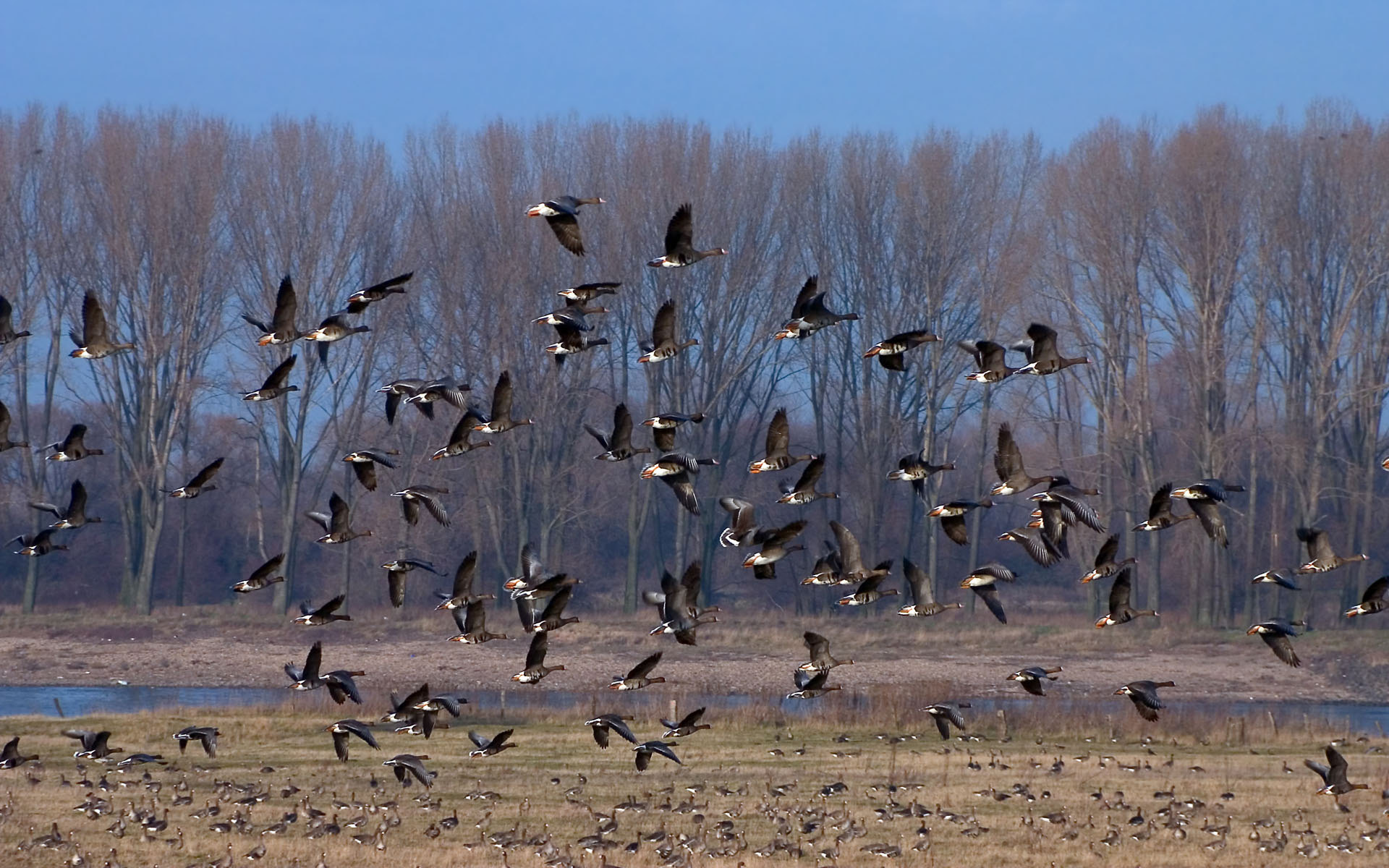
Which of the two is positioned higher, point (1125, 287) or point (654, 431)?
point (1125, 287)

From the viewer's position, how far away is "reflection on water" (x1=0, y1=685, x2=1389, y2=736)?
29922 mm

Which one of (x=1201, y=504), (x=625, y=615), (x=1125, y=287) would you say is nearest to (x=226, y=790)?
(x=1201, y=504)

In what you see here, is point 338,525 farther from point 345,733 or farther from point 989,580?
point 989,580

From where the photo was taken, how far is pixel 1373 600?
11.6 metres

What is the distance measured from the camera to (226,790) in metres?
19.4

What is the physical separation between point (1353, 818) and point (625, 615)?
32090mm

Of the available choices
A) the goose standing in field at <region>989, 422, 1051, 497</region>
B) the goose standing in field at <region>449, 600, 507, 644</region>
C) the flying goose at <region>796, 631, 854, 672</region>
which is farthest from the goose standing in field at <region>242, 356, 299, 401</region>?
the goose standing in field at <region>989, 422, 1051, 497</region>

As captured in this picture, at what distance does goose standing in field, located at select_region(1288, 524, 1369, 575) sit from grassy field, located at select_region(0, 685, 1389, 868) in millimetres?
4777

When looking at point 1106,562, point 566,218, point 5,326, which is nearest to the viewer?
point 566,218

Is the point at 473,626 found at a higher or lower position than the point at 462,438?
lower

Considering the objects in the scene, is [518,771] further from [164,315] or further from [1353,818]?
[164,315]

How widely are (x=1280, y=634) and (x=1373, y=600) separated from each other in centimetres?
70

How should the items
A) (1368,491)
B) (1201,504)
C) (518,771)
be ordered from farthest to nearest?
(1368,491), (518,771), (1201,504)

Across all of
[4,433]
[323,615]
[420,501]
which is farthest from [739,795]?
[4,433]
